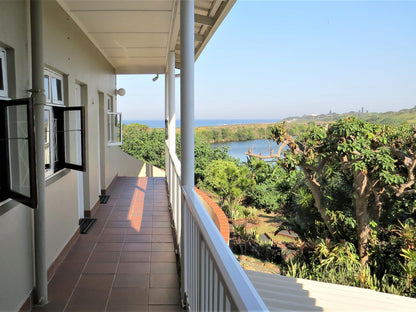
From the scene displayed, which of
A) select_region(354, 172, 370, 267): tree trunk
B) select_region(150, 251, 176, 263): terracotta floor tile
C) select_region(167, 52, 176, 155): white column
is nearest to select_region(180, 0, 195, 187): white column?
select_region(150, 251, 176, 263): terracotta floor tile

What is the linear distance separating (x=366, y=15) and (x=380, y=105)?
982 centimetres

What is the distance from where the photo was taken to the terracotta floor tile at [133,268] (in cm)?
314

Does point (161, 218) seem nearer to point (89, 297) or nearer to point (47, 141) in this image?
point (47, 141)

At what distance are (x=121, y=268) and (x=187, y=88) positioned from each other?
1858 mm

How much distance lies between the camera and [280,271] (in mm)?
10453

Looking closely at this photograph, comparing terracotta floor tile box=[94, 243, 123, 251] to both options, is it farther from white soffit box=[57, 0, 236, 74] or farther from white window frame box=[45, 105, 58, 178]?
white soffit box=[57, 0, 236, 74]

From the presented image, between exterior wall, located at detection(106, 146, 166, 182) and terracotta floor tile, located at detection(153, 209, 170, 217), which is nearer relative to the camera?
terracotta floor tile, located at detection(153, 209, 170, 217)

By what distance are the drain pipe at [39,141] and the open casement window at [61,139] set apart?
26.5 inches

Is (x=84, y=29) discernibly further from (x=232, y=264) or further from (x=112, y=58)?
(x=232, y=264)

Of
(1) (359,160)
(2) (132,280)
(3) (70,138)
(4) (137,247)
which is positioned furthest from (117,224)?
(1) (359,160)

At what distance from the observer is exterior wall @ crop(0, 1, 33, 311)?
2074 mm

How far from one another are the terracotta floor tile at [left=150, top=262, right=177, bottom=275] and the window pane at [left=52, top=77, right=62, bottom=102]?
1855 millimetres

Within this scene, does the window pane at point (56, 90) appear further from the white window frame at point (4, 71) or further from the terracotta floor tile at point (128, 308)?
the terracotta floor tile at point (128, 308)

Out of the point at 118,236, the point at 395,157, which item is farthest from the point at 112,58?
the point at 395,157
